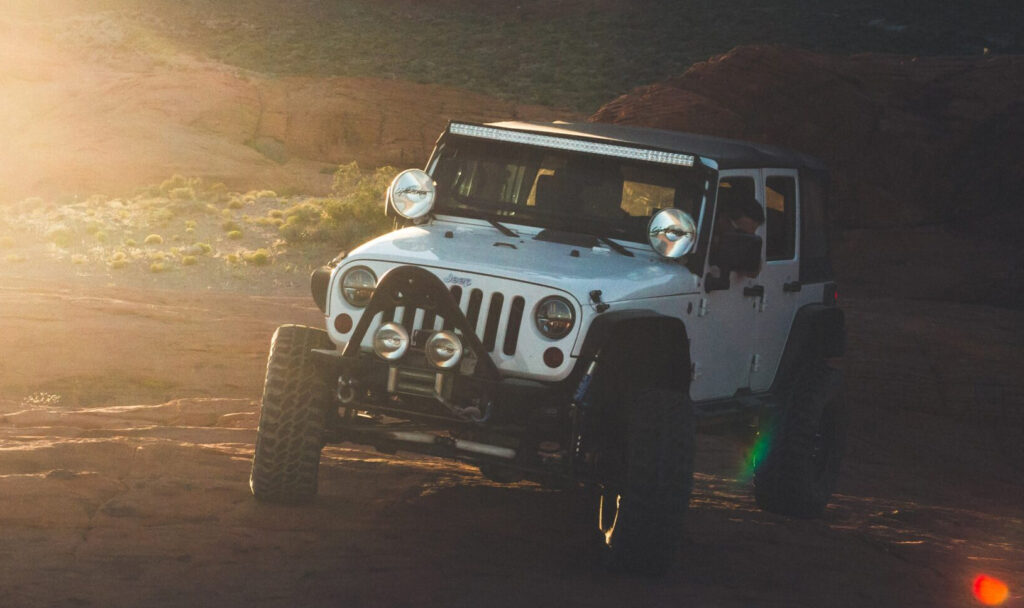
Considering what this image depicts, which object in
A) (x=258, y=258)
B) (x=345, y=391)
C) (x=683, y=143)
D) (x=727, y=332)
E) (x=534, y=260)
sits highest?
(x=683, y=143)

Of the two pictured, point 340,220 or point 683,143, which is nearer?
point 683,143

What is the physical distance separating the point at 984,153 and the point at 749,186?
16.8 meters

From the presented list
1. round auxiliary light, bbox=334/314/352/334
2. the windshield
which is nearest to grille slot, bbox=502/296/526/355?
round auxiliary light, bbox=334/314/352/334

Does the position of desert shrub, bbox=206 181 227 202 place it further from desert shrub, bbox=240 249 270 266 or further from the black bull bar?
the black bull bar

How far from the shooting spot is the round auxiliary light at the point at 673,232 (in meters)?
6.30

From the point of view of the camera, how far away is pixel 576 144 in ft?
22.3

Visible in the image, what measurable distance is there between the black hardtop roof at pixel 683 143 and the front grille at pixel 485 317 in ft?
4.81

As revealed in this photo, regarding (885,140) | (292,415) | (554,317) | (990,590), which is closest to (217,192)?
(885,140)

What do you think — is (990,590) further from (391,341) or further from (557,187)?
(391,341)

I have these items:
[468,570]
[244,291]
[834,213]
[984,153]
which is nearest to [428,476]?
[468,570]

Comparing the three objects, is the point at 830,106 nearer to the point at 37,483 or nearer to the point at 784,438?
the point at 784,438

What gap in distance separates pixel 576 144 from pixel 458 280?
1404mm

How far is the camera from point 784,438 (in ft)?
25.8

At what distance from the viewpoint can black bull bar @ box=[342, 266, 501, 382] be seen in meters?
5.52
